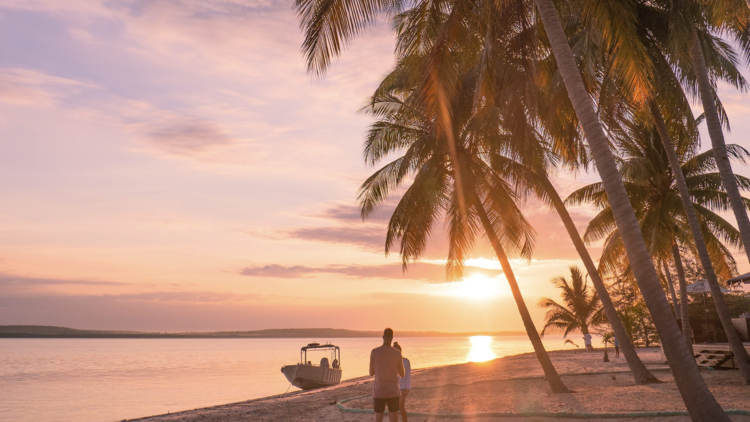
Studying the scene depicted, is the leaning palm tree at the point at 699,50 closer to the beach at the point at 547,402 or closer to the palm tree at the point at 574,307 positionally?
the beach at the point at 547,402

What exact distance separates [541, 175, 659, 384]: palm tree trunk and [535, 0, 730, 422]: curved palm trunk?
7484 millimetres

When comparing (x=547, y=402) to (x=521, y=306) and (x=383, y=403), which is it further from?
(x=383, y=403)

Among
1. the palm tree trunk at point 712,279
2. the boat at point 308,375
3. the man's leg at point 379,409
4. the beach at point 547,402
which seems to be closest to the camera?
the man's leg at point 379,409

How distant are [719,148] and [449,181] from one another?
7329mm

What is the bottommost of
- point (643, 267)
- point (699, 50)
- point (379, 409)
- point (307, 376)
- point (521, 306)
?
point (307, 376)

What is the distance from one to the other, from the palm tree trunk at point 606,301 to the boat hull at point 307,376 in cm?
2248

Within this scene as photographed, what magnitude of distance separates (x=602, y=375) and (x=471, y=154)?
8453mm

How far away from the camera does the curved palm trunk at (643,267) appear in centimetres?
554

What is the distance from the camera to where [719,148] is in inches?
406

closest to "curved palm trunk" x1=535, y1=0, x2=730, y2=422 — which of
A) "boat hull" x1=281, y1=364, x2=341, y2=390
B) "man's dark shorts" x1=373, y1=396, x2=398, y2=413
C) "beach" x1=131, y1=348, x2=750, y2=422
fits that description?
"beach" x1=131, y1=348, x2=750, y2=422

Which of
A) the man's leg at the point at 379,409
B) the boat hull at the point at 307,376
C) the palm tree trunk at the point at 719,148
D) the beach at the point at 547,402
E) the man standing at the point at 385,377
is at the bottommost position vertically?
the boat hull at the point at 307,376

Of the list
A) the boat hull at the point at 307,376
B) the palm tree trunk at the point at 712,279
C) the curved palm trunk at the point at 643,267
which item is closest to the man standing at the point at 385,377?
the curved palm trunk at the point at 643,267

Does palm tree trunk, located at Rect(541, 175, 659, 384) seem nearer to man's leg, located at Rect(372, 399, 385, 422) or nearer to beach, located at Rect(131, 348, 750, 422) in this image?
beach, located at Rect(131, 348, 750, 422)

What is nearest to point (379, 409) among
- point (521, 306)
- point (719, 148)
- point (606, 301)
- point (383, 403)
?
point (383, 403)
